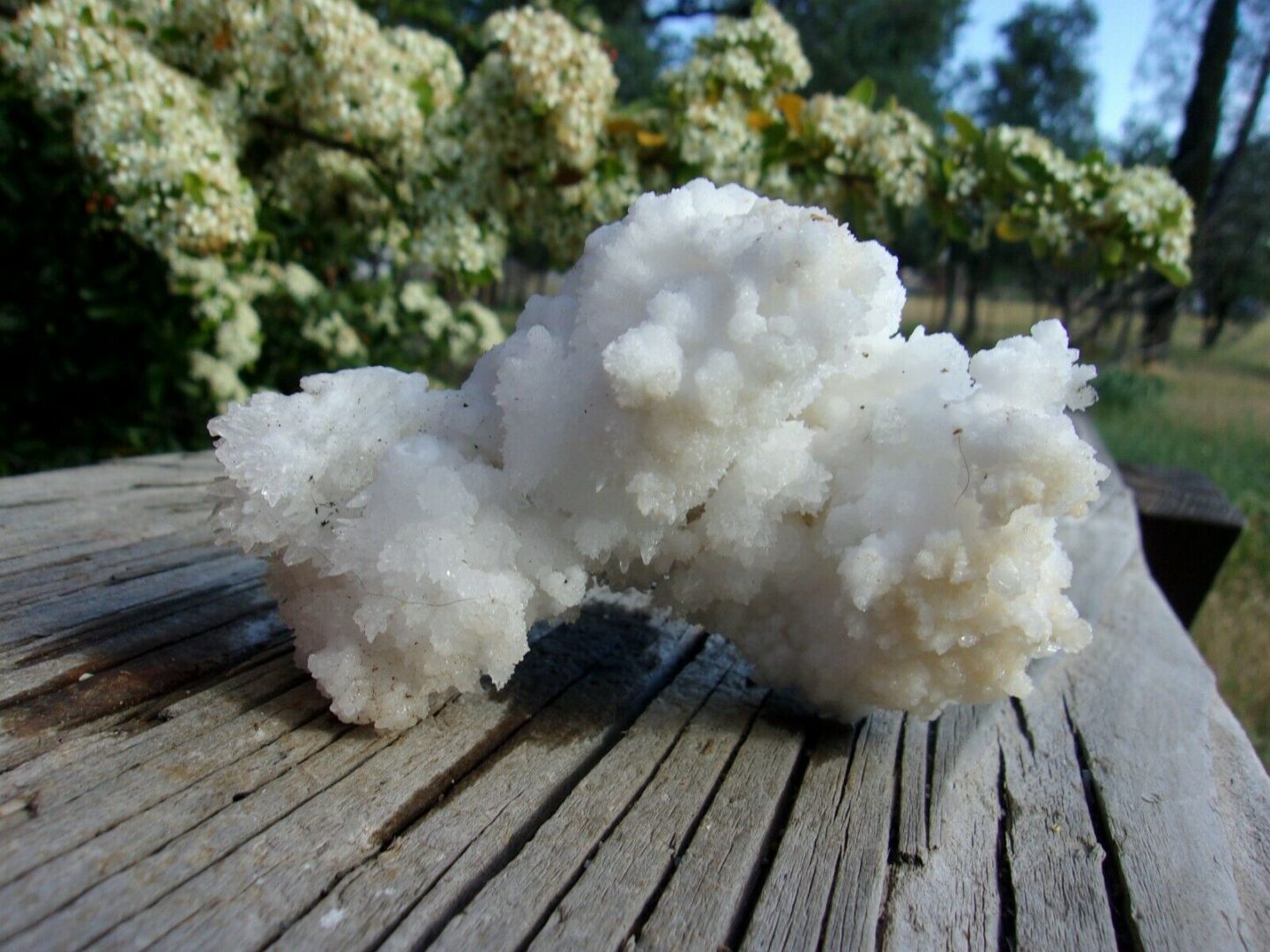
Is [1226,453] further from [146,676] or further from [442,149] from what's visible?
[146,676]

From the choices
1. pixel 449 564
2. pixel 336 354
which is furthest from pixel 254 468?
pixel 336 354

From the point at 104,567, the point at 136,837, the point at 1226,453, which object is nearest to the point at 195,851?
the point at 136,837

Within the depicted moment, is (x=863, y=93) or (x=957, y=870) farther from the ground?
(x=863, y=93)

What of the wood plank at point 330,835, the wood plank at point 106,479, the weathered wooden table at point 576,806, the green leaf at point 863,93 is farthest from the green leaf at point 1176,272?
the wood plank at point 106,479

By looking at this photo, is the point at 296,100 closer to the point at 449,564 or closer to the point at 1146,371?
the point at 449,564

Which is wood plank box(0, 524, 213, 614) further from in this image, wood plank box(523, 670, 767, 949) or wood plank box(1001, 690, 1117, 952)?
wood plank box(1001, 690, 1117, 952)

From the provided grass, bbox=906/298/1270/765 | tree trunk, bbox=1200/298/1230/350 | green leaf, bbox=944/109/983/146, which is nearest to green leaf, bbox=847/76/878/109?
green leaf, bbox=944/109/983/146
